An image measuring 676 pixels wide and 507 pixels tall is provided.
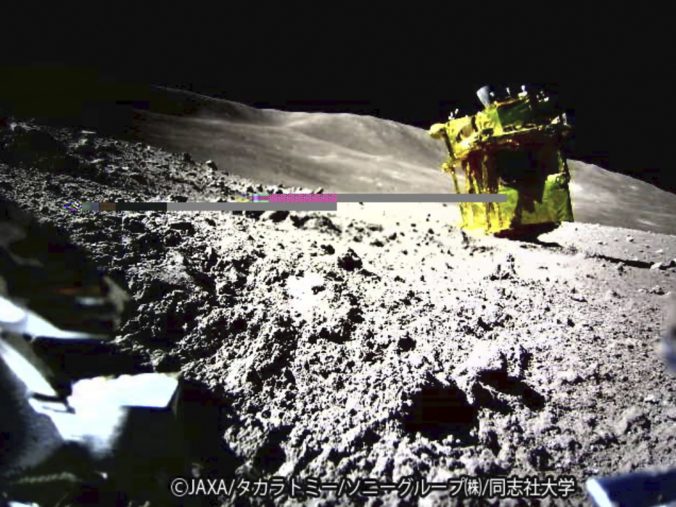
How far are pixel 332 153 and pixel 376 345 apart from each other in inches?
414

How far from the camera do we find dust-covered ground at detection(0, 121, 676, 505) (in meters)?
1.22

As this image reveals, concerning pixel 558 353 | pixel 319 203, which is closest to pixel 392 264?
pixel 558 353

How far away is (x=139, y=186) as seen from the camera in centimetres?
309

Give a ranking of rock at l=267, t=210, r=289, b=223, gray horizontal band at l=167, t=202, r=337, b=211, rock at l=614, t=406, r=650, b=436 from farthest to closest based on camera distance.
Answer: rock at l=267, t=210, r=289, b=223 < gray horizontal band at l=167, t=202, r=337, b=211 < rock at l=614, t=406, r=650, b=436

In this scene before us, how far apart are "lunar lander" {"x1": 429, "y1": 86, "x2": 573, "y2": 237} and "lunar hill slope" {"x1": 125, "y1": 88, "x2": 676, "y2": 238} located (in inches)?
196

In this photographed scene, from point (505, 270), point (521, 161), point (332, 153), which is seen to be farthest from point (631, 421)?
point (332, 153)

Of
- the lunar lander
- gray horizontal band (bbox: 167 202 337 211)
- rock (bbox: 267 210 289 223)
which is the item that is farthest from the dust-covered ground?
the lunar lander

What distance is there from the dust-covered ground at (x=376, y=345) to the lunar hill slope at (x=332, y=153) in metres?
6.20

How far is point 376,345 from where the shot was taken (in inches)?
63.7

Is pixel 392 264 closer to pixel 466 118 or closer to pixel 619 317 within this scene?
pixel 619 317

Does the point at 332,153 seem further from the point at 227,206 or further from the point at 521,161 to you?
the point at 227,206

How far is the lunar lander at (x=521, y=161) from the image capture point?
3881 millimetres

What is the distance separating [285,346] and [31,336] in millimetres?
912

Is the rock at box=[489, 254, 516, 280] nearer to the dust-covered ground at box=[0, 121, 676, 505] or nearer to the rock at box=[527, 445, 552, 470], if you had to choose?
the dust-covered ground at box=[0, 121, 676, 505]
